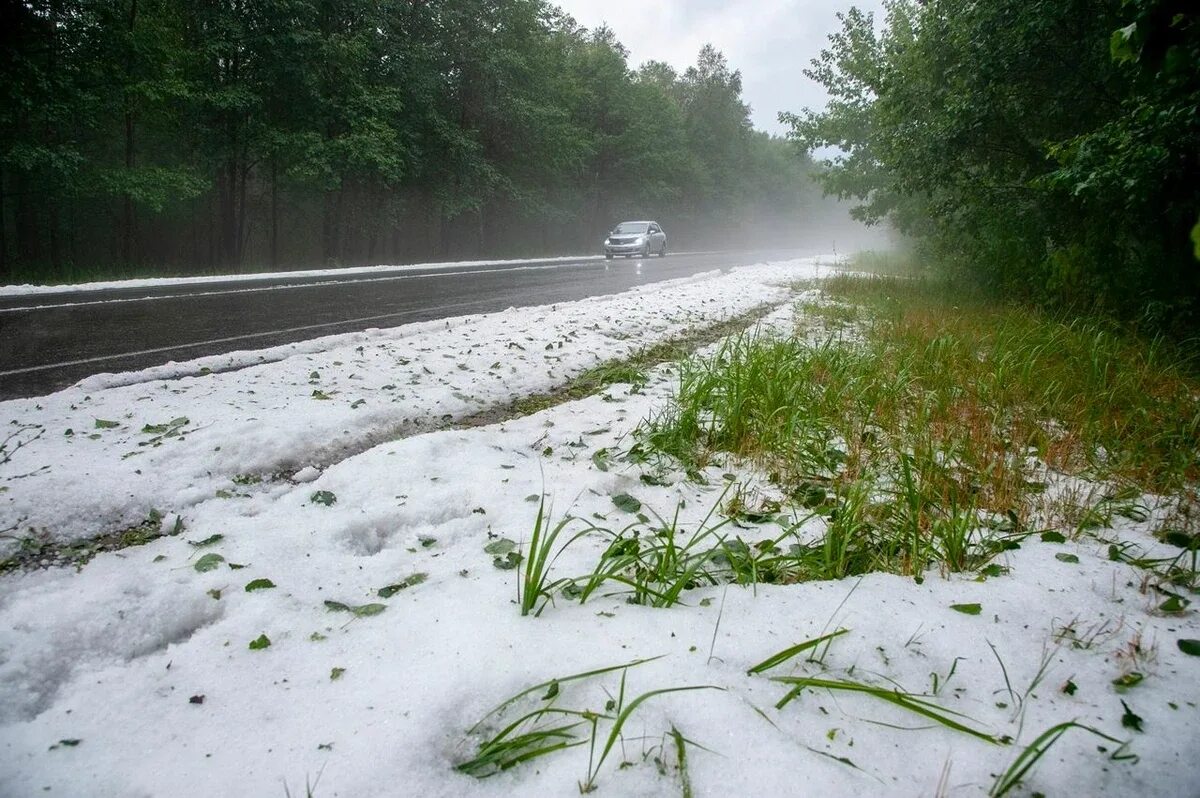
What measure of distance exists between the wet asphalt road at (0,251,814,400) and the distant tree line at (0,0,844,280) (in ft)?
23.5

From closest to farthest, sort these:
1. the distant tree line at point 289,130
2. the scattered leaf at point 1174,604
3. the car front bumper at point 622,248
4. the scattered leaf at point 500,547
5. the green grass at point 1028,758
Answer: the green grass at point 1028,758
the scattered leaf at point 1174,604
the scattered leaf at point 500,547
the distant tree line at point 289,130
the car front bumper at point 622,248

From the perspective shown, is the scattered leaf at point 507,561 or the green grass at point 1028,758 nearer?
the green grass at point 1028,758

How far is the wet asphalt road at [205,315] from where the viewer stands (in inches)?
195

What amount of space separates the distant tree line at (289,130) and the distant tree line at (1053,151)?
13.0 m

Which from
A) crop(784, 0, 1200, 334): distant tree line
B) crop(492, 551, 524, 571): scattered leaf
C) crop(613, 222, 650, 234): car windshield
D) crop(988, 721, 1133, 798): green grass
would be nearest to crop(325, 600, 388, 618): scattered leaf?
crop(492, 551, 524, 571): scattered leaf

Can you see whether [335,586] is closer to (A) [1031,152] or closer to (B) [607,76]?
(A) [1031,152]

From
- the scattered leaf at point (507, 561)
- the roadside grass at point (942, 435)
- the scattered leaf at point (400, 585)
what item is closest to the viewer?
the scattered leaf at point (400, 585)

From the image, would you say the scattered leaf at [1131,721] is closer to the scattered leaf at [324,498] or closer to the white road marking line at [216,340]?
the scattered leaf at [324,498]

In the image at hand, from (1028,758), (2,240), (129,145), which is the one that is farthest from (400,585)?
(2,240)

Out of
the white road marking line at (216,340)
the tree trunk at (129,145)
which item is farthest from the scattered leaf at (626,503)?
the tree trunk at (129,145)

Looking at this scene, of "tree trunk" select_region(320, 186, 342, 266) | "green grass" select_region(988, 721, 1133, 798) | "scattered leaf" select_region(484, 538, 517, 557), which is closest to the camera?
"green grass" select_region(988, 721, 1133, 798)

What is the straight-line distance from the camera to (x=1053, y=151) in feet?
19.2

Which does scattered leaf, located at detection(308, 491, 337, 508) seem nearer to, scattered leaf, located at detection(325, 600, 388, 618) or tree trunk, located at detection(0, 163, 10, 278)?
scattered leaf, located at detection(325, 600, 388, 618)

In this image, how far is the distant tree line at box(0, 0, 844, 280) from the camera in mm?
14141
